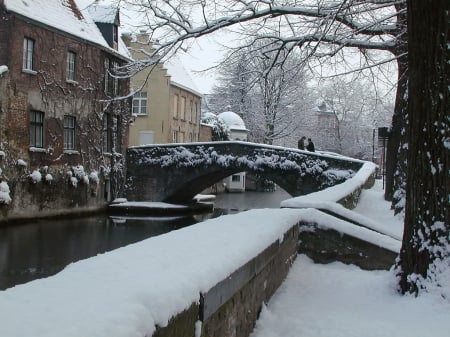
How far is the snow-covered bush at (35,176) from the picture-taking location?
20641 mm

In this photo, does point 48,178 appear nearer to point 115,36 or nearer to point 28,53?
point 28,53

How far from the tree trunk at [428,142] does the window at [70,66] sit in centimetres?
2026

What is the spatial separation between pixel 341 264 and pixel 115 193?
73.1 ft

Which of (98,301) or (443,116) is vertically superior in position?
(443,116)

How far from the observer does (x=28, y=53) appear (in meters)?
21.0

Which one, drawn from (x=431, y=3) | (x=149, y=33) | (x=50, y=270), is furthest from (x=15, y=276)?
(x=431, y=3)

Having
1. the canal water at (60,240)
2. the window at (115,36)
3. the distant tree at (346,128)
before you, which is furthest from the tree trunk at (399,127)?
the distant tree at (346,128)

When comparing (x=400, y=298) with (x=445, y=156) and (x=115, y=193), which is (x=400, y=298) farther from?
(x=115, y=193)

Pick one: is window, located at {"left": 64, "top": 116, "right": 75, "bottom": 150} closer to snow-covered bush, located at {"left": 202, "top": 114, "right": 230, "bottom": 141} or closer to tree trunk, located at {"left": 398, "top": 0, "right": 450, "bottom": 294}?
tree trunk, located at {"left": 398, "top": 0, "right": 450, "bottom": 294}

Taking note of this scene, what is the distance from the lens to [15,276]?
13.3 metres

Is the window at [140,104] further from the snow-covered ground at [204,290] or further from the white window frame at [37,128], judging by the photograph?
the snow-covered ground at [204,290]

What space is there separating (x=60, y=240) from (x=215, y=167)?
1224cm

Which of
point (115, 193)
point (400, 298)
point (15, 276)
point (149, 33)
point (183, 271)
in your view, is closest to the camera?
point (183, 271)

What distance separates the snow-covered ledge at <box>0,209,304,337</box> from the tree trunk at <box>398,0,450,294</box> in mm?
1838
